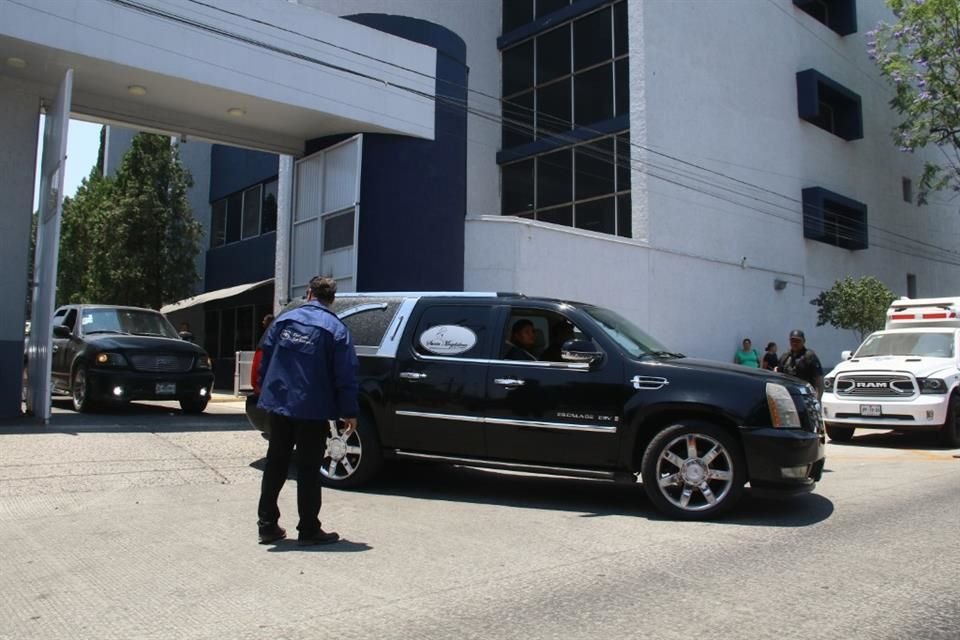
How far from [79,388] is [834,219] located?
23.8 metres

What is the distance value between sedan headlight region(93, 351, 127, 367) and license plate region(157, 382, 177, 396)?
24.7 inches

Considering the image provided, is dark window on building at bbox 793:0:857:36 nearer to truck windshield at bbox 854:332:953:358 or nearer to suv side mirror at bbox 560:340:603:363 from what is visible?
truck windshield at bbox 854:332:953:358

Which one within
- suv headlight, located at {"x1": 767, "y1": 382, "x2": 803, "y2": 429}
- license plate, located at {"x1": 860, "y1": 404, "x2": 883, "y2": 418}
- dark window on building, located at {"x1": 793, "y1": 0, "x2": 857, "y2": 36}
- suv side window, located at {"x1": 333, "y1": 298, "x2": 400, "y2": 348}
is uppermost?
dark window on building, located at {"x1": 793, "y1": 0, "x2": 857, "y2": 36}

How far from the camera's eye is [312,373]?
201 inches

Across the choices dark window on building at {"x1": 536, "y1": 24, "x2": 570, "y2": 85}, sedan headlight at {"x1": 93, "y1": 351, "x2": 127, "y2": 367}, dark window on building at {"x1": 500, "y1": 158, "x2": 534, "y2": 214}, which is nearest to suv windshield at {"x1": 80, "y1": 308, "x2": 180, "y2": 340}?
sedan headlight at {"x1": 93, "y1": 351, "x2": 127, "y2": 367}

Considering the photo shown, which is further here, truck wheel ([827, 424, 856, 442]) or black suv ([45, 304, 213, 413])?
truck wheel ([827, 424, 856, 442])

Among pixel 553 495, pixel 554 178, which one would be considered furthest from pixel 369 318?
pixel 554 178

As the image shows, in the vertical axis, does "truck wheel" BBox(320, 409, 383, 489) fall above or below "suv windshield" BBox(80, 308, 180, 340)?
below

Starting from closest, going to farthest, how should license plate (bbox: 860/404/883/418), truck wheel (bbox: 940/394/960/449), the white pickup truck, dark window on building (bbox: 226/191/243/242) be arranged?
the white pickup truck
truck wheel (bbox: 940/394/960/449)
license plate (bbox: 860/404/883/418)
dark window on building (bbox: 226/191/243/242)

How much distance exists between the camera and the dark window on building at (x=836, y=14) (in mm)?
27766

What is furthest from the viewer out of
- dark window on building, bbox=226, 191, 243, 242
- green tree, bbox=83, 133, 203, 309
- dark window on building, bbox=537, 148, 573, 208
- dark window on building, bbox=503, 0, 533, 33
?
dark window on building, bbox=226, 191, 243, 242

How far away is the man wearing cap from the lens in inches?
436

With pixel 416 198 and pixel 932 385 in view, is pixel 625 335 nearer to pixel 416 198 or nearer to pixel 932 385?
pixel 932 385

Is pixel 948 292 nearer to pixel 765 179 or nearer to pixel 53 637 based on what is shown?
pixel 765 179
